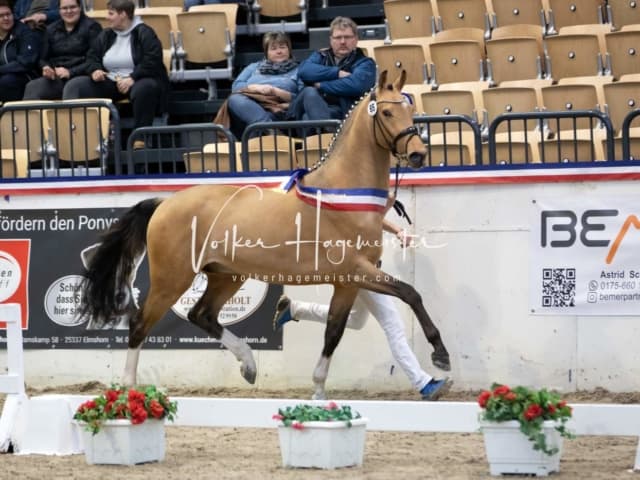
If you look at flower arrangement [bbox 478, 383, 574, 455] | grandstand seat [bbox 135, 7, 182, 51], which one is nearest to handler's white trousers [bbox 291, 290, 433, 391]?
flower arrangement [bbox 478, 383, 574, 455]

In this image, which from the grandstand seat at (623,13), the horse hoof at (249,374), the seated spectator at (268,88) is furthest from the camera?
the grandstand seat at (623,13)

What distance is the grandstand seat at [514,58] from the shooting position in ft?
42.2

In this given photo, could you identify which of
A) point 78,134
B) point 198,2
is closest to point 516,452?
point 78,134

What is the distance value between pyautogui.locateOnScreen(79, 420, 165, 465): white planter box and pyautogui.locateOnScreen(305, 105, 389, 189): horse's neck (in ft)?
8.95

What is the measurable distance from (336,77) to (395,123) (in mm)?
2409

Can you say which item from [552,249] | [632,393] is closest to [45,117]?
[552,249]

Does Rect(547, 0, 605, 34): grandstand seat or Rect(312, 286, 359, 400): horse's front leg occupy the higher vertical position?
Rect(547, 0, 605, 34): grandstand seat

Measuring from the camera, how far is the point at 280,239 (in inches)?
391

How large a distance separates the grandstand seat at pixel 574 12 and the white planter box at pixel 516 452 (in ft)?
23.9

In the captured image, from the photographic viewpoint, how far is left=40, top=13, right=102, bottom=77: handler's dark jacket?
1365 centimetres

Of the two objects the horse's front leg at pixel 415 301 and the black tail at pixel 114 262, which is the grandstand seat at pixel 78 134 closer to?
the black tail at pixel 114 262

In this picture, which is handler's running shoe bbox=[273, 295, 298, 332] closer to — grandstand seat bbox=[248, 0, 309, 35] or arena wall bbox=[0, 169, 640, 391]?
arena wall bbox=[0, 169, 640, 391]

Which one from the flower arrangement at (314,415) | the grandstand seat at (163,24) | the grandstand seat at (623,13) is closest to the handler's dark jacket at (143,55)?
the grandstand seat at (163,24)

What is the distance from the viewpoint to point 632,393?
1015 centimetres
